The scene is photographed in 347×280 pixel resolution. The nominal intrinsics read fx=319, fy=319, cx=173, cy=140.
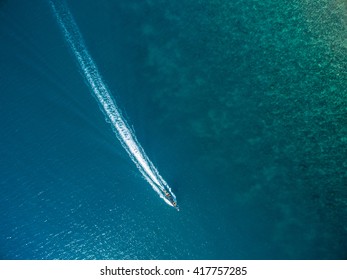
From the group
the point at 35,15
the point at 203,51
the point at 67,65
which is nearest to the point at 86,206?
the point at 67,65

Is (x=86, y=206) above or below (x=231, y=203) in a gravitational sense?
above

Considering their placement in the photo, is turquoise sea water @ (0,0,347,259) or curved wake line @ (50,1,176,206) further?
curved wake line @ (50,1,176,206)

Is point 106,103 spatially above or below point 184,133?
above

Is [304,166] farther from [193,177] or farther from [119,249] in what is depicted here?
[119,249]

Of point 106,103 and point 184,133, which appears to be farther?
point 106,103
